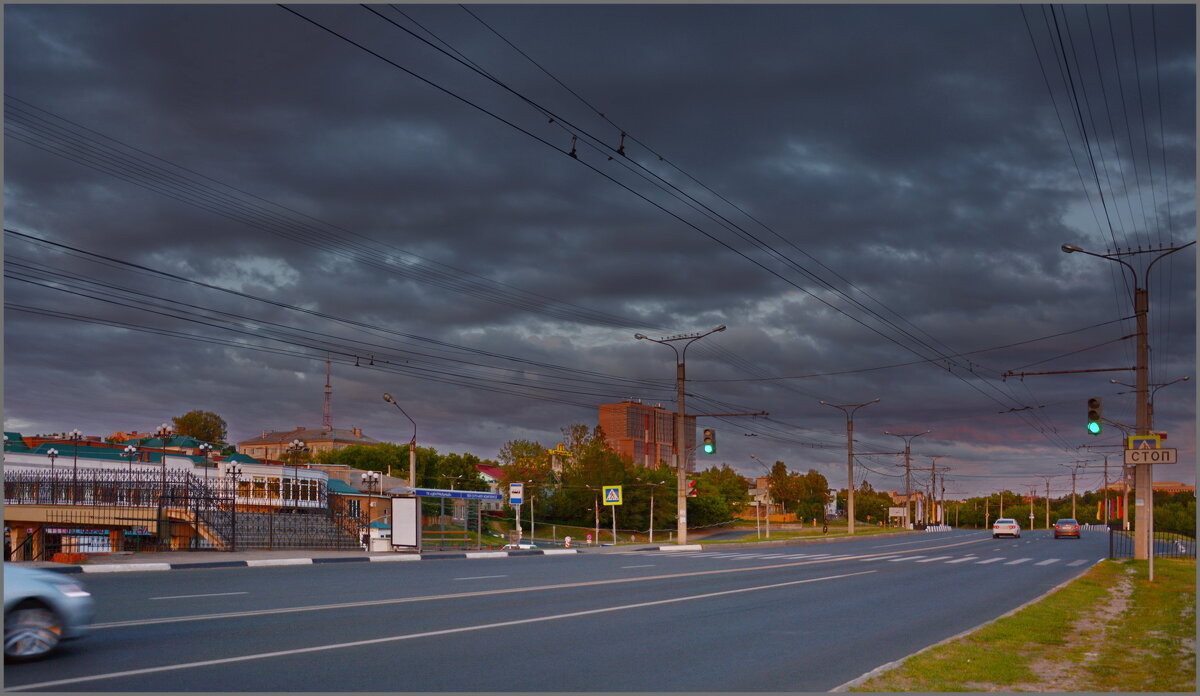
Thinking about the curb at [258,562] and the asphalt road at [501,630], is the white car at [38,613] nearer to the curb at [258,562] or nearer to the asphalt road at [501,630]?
the asphalt road at [501,630]

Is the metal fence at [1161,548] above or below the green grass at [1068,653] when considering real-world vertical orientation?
below

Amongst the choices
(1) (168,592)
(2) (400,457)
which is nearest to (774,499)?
(2) (400,457)

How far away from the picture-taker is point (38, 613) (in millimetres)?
10203

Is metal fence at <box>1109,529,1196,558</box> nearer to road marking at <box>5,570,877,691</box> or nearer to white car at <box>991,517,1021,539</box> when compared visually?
white car at <box>991,517,1021,539</box>

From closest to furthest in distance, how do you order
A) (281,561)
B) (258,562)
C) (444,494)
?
1. (258,562)
2. (281,561)
3. (444,494)

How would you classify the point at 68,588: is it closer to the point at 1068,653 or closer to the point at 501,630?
the point at 501,630

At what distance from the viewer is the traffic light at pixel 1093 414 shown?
32.7m

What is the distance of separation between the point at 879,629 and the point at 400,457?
13839cm

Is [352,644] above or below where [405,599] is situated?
above

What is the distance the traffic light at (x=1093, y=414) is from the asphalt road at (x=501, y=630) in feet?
32.9

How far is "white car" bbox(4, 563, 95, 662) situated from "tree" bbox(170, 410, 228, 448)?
151 m

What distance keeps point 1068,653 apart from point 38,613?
12.0 m

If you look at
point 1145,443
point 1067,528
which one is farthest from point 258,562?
point 1067,528

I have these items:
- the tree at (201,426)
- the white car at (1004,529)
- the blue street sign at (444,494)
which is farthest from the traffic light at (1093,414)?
the tree at (201,426)
